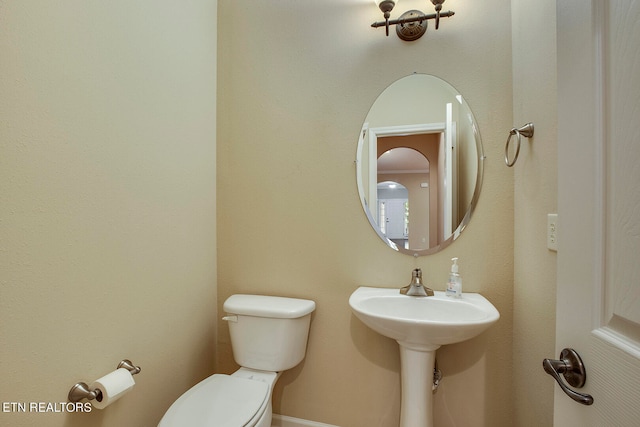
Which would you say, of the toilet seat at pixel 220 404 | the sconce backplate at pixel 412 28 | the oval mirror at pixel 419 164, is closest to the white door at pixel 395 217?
the oval mirror at pixel 419 164

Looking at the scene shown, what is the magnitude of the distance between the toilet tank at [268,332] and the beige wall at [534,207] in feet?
3.02

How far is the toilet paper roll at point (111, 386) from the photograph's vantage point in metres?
0.93

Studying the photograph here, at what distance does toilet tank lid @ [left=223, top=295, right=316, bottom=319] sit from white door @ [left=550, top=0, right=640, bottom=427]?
98cm

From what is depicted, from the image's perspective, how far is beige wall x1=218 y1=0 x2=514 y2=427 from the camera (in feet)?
4.31

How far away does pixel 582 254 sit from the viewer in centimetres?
53

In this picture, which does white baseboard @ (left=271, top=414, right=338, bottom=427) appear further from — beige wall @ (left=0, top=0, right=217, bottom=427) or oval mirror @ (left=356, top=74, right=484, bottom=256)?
oval mirror @ (left=356, top=74, right=484, bottom=256)

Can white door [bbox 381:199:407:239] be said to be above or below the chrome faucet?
above

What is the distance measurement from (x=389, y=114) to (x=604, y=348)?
3.96 feet

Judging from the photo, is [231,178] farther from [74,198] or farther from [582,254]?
[582,254]

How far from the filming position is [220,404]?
1.09 metres

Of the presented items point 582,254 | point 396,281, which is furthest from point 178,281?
point 582,254

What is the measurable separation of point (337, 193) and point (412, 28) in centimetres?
86

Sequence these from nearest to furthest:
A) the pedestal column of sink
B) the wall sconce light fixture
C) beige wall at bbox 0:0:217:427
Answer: beige wall at bbox 0:0:217:427 < the pedestal column of sink < the wall sconce light fixture

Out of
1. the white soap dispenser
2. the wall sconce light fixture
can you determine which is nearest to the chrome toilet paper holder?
the white soap dispenser
